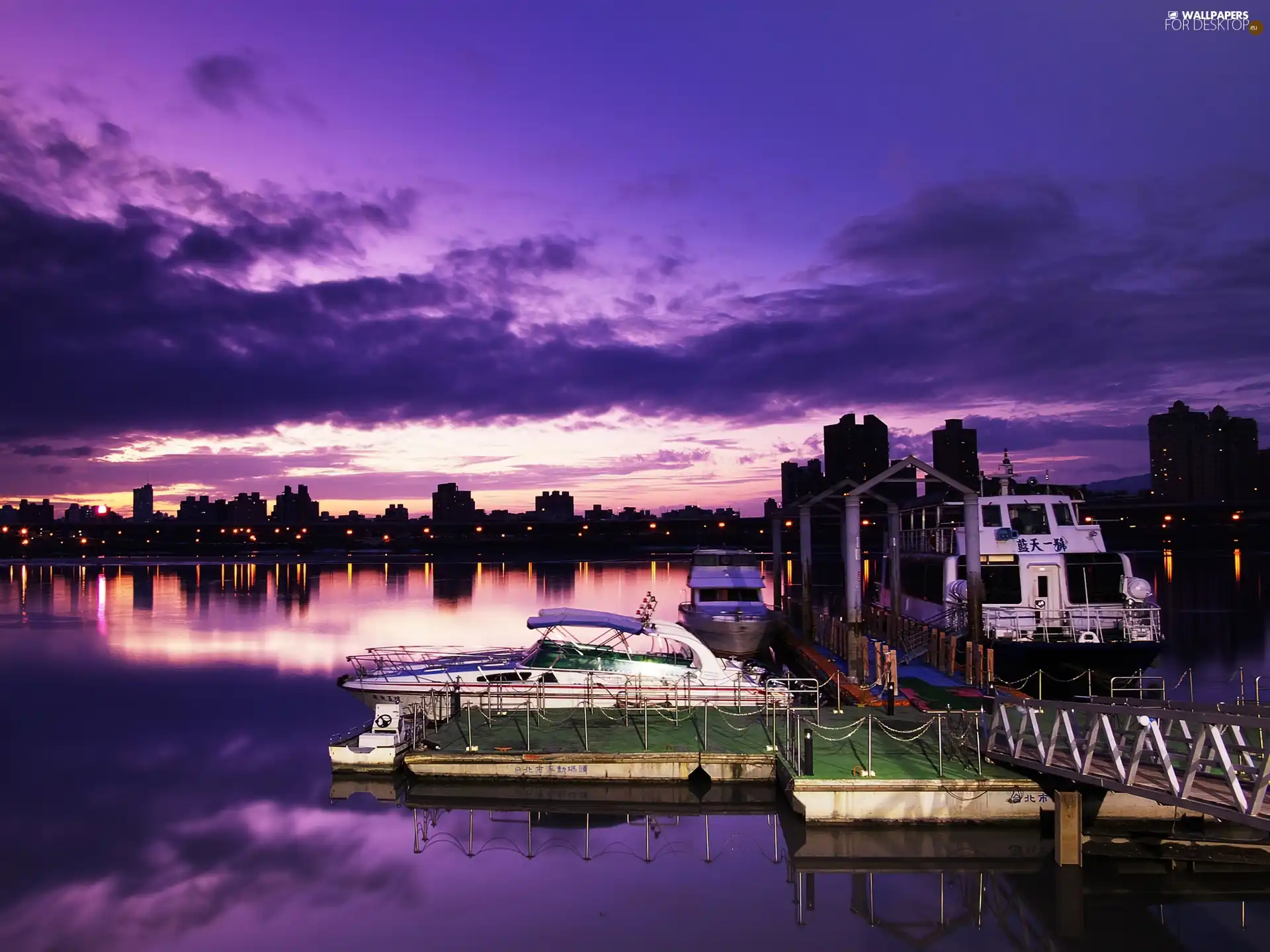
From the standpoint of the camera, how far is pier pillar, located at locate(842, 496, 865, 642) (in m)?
30.6

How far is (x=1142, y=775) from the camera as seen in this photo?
14.8 m

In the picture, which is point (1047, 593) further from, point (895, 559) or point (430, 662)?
point (430, 662)

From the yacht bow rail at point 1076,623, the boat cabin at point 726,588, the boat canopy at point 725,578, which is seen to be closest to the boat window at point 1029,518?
the yacht bow rail at point 1076,623

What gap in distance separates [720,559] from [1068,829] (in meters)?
34.4

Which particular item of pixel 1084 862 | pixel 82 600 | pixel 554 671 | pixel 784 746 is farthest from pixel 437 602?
pixel 1084 862

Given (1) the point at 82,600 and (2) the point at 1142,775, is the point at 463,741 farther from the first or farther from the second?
(1) the point at 82,600

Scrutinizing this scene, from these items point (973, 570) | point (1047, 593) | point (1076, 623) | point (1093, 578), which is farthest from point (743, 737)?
point (1093, 578)

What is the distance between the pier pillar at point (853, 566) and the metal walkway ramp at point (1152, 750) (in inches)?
450

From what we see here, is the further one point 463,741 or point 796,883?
point 463,741

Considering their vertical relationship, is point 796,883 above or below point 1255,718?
below

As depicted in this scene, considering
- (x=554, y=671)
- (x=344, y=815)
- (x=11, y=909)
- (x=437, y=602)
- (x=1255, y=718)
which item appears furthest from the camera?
(x=437, y=602)

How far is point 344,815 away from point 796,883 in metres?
9.61

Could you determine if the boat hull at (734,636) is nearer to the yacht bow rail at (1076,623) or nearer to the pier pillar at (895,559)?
the pier pillar at (895,559)

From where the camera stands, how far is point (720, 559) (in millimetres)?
50156
